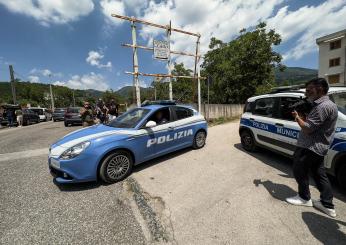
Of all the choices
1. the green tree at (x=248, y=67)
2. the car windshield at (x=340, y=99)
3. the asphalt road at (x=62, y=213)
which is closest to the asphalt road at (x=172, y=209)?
the asphalt road at (x=62, y=213)

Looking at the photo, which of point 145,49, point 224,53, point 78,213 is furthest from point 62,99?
point 78,213

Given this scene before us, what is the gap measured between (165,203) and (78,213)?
1.35m

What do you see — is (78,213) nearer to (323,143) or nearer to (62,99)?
(323,143)

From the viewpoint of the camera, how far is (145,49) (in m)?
8.91

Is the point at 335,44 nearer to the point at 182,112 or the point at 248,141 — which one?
the point at 248,141

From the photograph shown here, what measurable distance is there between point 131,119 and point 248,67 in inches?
692

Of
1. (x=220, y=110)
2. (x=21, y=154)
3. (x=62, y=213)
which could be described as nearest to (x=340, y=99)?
(x=62, y=213)

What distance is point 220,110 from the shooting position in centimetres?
1292

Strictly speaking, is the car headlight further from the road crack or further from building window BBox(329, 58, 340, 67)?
building window BBox(329, 58, 340, 67)

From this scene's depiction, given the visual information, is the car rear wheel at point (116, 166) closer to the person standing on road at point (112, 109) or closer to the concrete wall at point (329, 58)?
the person standing on road at point (112, 109)

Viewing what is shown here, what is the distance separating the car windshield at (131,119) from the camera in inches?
167

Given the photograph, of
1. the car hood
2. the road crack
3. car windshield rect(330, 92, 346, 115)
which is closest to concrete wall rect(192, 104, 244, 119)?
the car hood

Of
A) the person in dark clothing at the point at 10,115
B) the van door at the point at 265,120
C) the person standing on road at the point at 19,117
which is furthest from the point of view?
the person standing on road at the point at 19,117

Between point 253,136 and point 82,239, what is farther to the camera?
point 253,136
